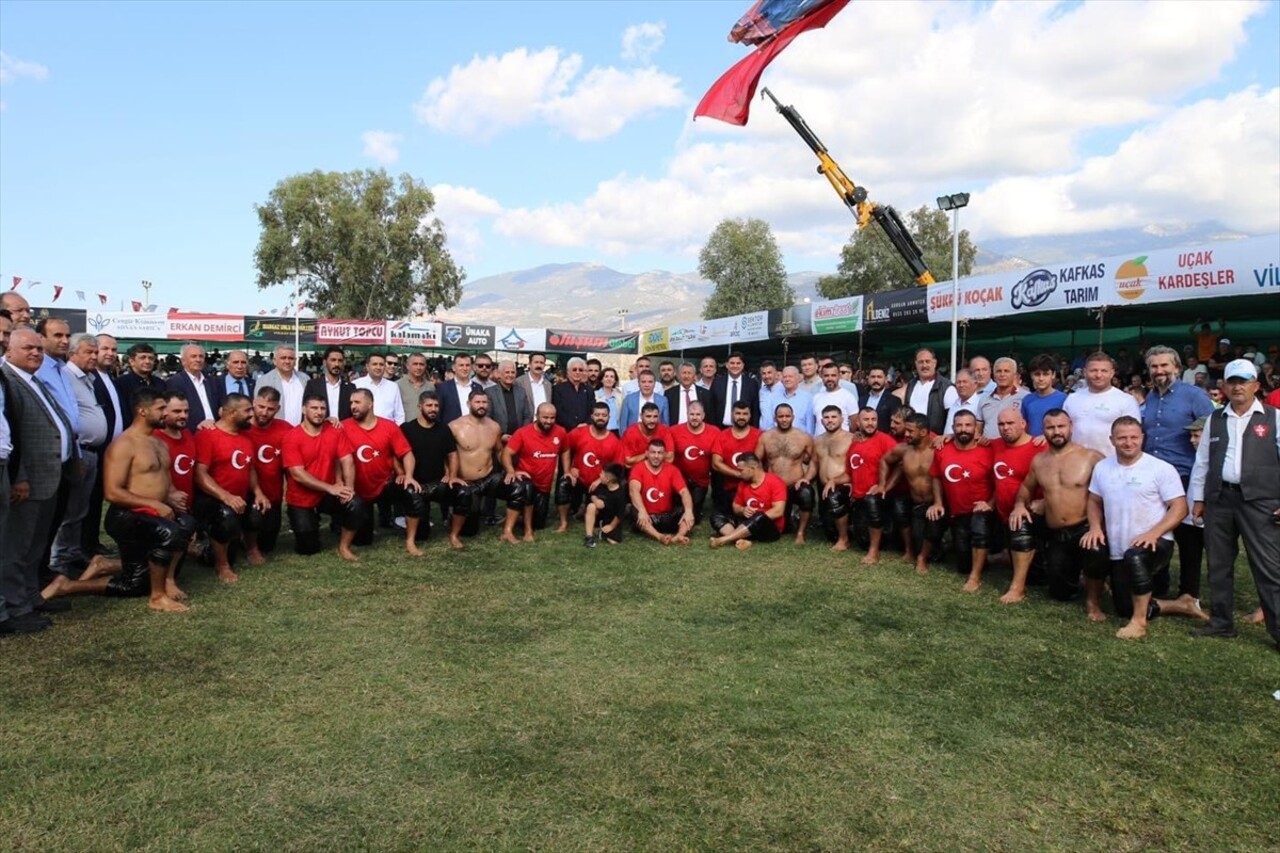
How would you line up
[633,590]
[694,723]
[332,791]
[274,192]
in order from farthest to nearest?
[274,192], [633,590], [694,723], [332,791]

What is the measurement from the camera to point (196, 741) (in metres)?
3.40

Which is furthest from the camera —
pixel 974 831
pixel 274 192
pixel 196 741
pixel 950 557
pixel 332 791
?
pixel 274 192

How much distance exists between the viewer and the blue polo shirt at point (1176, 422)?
566cm

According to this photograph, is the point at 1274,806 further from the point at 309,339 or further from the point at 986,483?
the point at 309,339

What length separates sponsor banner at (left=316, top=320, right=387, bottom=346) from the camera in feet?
107

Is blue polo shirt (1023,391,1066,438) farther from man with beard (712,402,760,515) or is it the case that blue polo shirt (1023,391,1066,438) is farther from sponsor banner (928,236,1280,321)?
sponsor banner (928,236,1280,321)

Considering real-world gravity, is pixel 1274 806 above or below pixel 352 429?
below

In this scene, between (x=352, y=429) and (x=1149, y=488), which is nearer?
(x=1149, y=488)

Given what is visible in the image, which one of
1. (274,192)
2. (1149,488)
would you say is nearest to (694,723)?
(1149,488)

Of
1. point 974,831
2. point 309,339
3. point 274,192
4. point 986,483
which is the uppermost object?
→ point 274,192

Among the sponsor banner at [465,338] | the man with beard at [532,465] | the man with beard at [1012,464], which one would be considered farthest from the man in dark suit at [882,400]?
the sponsor banner at [465,338]

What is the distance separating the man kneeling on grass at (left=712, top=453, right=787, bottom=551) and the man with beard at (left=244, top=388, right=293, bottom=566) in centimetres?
379

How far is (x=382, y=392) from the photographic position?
27.0 ft

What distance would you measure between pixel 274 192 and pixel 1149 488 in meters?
44.2
